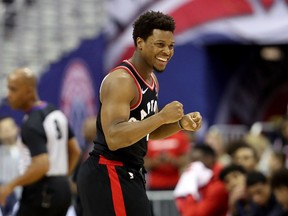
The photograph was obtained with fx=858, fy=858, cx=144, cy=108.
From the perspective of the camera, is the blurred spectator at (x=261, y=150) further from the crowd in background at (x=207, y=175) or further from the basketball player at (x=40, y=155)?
the basketball player at (x=40, y=155)

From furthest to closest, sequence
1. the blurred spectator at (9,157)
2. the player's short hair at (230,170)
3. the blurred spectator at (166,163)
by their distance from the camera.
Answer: the blurred spectator at (166,163) → the blurred spectator at (9,157) → the player's short hair at (230,170)

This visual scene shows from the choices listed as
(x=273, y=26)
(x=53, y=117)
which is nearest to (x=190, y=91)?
(x=273, y=26)

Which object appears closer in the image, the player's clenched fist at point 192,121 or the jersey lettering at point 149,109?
the player's clenched fist at point 192,121

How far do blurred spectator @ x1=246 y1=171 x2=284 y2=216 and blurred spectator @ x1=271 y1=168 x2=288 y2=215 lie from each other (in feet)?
0.86

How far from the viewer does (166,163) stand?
11.1 metres

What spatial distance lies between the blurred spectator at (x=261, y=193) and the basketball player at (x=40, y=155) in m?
2.18

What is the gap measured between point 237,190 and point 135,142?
409 cm

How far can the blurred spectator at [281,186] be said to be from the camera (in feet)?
28.0

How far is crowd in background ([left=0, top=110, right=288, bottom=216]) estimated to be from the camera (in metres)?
8.98

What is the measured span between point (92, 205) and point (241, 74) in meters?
11.5

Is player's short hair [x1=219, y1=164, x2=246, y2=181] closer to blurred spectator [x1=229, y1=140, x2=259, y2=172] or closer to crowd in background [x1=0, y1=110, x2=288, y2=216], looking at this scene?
crowd in background [x1=0, y1=110, x2=288, y2=216]

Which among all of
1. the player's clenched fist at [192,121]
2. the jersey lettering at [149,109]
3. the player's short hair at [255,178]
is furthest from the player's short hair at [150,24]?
the player's short hair at [255,178]

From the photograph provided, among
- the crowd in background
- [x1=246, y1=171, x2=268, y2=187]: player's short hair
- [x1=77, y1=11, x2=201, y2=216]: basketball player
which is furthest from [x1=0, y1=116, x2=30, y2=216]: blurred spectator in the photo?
[x1=77, y1=11, x2=201, y2=216]: basketball player

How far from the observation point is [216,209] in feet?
30.7
